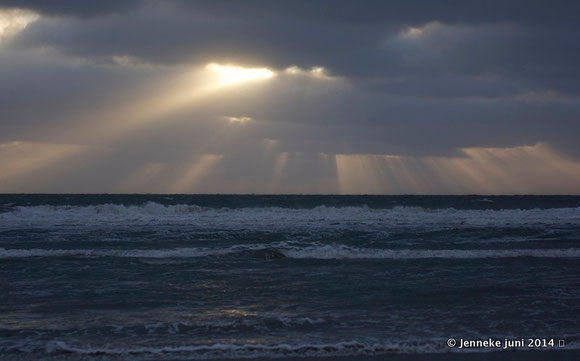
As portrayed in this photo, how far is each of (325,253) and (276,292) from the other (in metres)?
7.10

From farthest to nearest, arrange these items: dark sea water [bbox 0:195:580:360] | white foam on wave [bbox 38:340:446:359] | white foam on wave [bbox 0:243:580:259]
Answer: white foam on wave [bbox 0:243:580:259], dark sea water [bbox 0:195:580:360], white foam on wave [bbox 38:340:446:359]

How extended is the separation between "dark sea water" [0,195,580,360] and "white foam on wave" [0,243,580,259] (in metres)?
0.07

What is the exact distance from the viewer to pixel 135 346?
25.9 feet

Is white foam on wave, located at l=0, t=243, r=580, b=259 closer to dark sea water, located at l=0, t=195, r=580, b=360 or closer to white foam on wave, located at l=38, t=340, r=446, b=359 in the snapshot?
dark sea water, located at l=0, t=195, r=580, b=360

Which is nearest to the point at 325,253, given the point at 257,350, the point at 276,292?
the point at 276,292

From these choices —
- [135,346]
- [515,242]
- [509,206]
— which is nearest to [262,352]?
[135,346]

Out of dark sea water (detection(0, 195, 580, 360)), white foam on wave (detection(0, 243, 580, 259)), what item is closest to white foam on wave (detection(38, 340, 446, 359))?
dark sea water (detection(0, 195, 580, 360))

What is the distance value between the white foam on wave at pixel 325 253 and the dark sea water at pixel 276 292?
66 millimetres

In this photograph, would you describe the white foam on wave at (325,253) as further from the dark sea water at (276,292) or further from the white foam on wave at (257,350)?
the white foam on wave at (257,350)

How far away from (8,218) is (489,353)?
109ft

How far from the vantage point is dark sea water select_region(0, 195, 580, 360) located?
821 centimetres

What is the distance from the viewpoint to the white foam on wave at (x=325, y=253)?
720 inches

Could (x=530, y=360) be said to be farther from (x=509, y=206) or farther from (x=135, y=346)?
(x=509, y=206)

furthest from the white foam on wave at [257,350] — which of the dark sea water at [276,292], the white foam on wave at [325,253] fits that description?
the white foam on wave at [325,253]
